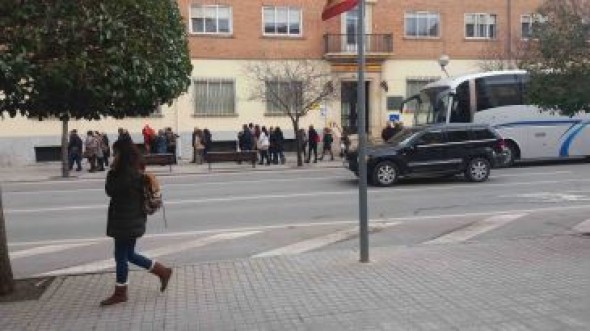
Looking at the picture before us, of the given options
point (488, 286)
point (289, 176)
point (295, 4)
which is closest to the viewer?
point (488, 286)

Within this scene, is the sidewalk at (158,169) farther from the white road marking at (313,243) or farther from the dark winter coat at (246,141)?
the white road marking at (313,243)

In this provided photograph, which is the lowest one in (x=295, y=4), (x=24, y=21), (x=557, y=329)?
(x=557, y=329)

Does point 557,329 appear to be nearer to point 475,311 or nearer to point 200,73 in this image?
point 475,311

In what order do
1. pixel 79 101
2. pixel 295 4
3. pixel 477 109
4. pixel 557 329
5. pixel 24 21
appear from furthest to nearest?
pixel 295 4 → pixel 477 109 → pixel 79 101 → pixel 24 21 → pixel 557 329

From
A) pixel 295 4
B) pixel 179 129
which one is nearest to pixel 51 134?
pixel 179 129

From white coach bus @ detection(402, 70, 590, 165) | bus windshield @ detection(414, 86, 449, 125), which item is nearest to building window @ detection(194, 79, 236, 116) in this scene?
bus windshield @ detection(414, 86, 449, 125)

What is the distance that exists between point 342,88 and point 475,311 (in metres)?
29.2

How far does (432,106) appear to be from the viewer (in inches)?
1037

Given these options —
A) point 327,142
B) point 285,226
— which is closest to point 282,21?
point 327,142

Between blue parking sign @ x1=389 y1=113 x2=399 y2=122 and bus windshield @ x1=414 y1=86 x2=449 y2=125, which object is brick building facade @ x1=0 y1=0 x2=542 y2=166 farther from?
bus windshield @ x1=414 y1=86 x2=449 y2=125

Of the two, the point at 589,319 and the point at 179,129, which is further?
the point at 179,129

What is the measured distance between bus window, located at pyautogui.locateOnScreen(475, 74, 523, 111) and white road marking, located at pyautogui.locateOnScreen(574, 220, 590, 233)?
13667mm

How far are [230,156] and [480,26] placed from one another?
17498mm

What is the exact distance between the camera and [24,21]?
636 cm
